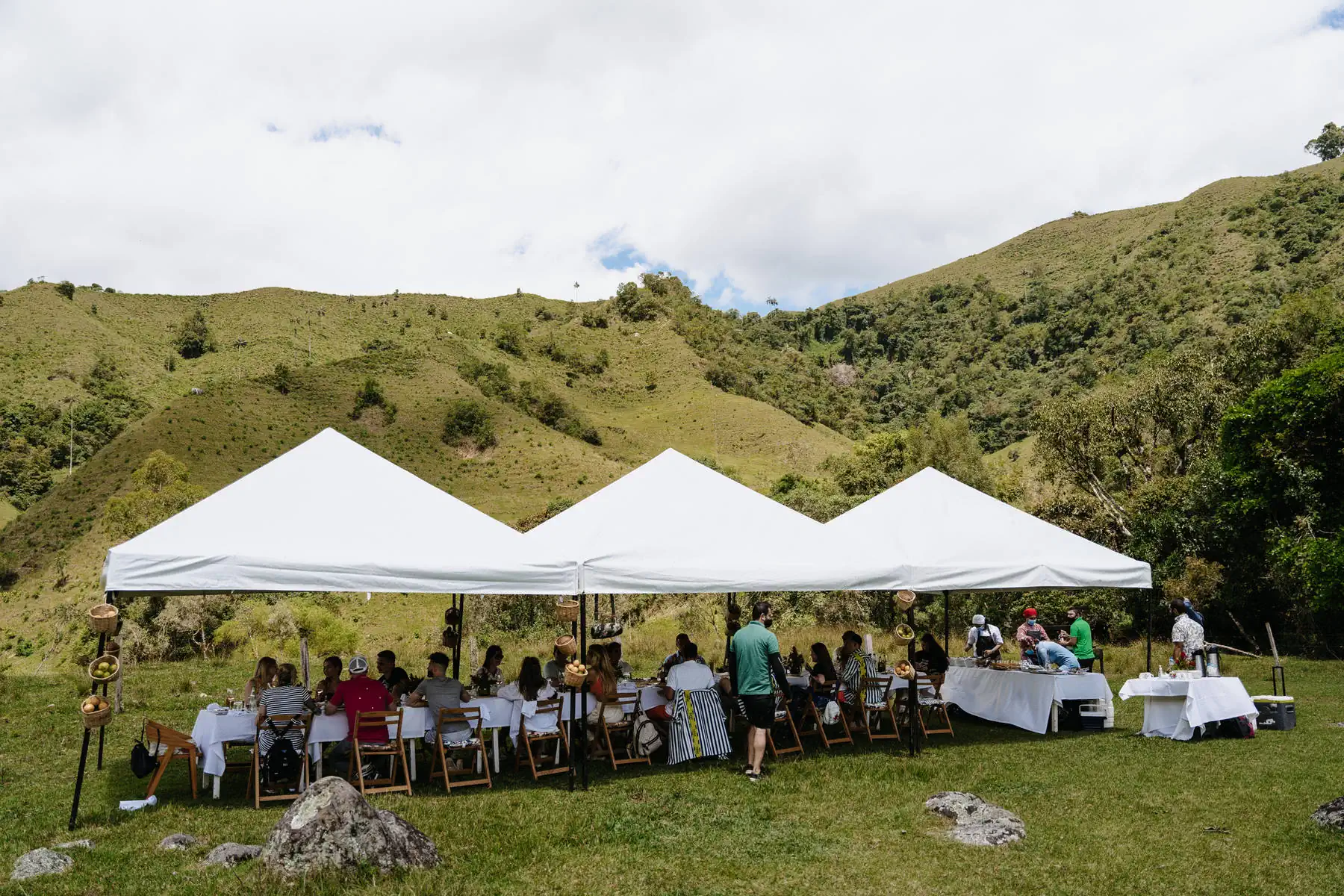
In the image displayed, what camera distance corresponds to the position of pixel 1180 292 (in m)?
68.8

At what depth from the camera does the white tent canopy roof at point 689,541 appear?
8555 millimetres

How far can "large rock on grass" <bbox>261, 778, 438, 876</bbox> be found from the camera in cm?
539

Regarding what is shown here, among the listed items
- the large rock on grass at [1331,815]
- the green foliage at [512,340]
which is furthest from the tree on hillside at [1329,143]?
the large rock on grass at [1331,815]

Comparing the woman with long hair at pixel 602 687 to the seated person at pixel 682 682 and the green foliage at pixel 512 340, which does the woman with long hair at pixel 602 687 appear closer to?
the seated person at pixel 682 682

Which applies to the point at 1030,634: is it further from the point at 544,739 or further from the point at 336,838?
the point at 336,838

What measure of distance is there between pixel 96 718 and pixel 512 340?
108819mm

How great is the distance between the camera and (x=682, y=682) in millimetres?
9297

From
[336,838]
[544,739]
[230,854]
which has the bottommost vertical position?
[230,854]

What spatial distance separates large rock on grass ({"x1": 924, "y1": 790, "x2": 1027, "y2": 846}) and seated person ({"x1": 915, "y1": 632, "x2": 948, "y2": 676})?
4.32 m

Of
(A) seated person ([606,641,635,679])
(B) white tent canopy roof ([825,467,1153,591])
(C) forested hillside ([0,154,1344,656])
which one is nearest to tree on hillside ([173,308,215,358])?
(C) forested hillside ([0,154,1344,656])

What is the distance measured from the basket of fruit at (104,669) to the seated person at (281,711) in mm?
1106

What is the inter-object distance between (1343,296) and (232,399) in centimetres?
7149

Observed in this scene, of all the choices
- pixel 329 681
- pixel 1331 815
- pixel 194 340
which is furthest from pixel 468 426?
pixel 1331 815

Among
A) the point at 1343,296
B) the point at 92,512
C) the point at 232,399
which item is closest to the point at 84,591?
the point at 92,512
